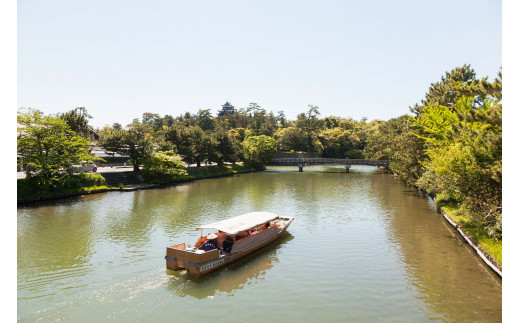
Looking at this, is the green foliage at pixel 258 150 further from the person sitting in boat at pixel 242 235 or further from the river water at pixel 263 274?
the person sitting in boat at pixel 242 235

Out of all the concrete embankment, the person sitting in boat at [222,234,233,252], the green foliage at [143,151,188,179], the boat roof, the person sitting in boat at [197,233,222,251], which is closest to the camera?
the person sitting in boat at [197,233,222,251]

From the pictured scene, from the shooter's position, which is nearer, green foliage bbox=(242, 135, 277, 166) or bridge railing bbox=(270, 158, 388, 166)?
bridge railing bbox=(270, 158, 388, 166)

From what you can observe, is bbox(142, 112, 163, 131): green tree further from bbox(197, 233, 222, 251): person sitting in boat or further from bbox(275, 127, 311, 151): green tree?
bbox(197, 233, 222, 251): person sitting in boat

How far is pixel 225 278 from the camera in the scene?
17.7m

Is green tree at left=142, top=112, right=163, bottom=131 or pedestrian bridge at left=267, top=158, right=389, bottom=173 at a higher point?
green tree at left=142, top=112, right=163, bottom=131

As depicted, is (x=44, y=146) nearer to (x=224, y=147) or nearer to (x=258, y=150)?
(x=224, y=147)

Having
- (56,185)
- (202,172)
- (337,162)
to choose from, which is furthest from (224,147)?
(56,185)

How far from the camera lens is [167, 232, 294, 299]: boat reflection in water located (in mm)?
16125

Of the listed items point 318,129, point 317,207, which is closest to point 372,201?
point 317,207

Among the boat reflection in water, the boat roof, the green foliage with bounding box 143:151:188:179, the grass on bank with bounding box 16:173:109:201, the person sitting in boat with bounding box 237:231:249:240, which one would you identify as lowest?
the boat reflection in water

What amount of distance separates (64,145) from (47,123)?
3449 mm

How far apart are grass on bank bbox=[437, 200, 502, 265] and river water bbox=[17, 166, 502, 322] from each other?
108cm

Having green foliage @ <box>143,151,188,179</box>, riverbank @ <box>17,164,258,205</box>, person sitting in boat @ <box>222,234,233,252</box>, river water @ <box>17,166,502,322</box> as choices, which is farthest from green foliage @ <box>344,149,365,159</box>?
person sitting in boat @ <box>222,234,233,252</box>

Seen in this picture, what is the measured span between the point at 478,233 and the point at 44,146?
4737cm
